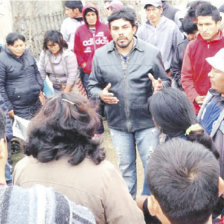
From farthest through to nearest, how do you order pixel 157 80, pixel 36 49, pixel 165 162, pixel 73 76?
pixel 36 49
pixel 73 76
pixel 157 80
pixel 165 162

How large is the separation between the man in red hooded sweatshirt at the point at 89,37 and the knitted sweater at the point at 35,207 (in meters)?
3.99

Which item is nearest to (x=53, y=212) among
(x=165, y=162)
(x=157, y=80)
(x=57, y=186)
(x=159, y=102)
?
(x=165, y=162)

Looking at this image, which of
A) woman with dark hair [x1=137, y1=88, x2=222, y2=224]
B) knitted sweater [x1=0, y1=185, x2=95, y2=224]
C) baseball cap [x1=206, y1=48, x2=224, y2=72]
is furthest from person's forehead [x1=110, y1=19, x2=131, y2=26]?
knitted sweater [x1=0, y1=185, x2=95, y2=224]

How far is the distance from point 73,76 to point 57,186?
10.9 feet

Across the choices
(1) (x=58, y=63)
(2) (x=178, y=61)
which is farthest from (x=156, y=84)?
(1) (x=58, y=63)

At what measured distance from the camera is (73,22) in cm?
588

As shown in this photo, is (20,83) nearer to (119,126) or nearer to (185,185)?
(119,126)

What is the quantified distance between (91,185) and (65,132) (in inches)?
12.2

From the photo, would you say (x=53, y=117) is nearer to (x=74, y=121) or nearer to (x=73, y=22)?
(x=74, y=121)

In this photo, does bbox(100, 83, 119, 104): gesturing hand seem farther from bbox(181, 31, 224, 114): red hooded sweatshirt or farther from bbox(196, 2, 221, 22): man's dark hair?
bbox(196, 2, 221, 22): man's dark hair

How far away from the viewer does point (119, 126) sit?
329cm

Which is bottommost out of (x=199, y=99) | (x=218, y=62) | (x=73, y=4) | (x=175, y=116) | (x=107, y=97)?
(x=199, y=99)

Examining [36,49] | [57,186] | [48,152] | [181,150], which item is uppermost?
[181,150]

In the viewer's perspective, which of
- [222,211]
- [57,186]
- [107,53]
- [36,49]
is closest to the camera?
[57,186]
